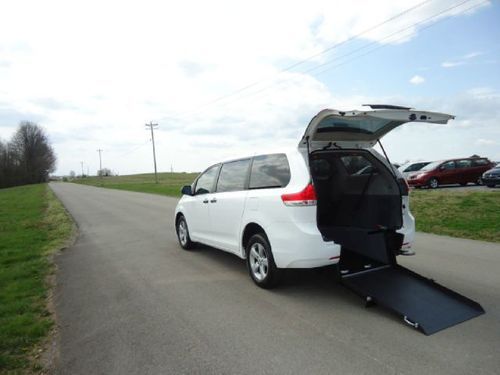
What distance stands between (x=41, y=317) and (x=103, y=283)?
4.31ft

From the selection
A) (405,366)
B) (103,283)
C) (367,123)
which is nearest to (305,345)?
(405,366)

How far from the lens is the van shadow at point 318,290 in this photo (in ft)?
13.8

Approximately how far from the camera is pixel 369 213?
5496mm

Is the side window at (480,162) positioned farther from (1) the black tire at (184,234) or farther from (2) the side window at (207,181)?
(2) the side window at (207,181)

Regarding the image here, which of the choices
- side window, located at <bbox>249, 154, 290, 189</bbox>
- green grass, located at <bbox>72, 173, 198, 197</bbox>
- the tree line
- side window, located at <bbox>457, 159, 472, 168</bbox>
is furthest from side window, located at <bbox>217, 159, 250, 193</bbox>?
the tree line

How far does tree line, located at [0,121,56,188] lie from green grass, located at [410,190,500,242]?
322 feet

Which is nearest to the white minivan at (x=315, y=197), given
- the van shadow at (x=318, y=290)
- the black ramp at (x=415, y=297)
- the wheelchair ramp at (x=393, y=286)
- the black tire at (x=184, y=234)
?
the wheelchair ramp at (x=393, y=286)

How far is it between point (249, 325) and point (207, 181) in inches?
132

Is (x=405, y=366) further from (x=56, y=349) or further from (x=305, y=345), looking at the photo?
(x=56, y=349)

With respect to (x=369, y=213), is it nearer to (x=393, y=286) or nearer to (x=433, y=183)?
(x=393, y=286)

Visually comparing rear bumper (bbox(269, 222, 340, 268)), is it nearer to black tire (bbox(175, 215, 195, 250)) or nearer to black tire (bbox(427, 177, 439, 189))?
black tire (bbox(175, 215, 195, 250))

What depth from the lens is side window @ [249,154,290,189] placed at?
4.69 metres

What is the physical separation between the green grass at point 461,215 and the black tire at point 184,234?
545cm

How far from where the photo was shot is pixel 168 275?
5.87 metres
